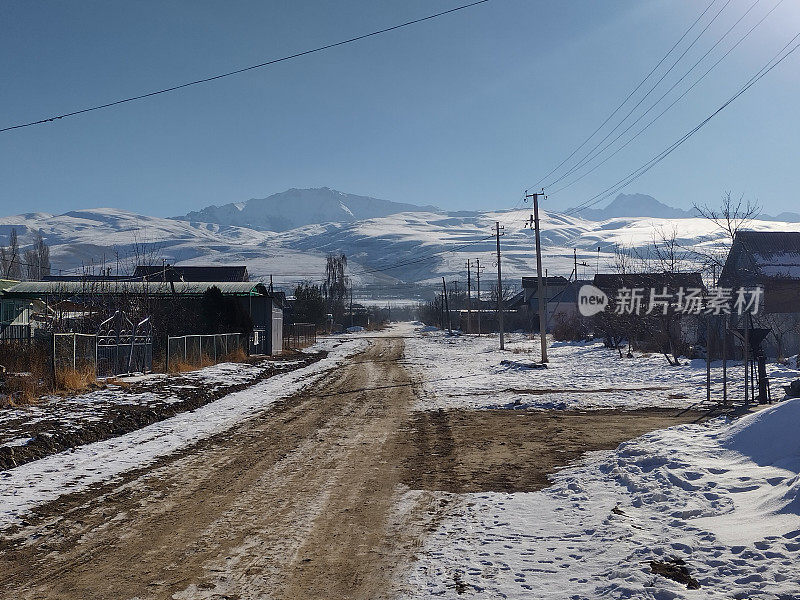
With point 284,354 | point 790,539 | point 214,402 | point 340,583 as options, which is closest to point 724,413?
point 790,539

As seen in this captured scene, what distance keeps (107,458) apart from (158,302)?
24.7 metres

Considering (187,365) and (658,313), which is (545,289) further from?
(187,365)

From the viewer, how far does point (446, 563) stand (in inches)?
233

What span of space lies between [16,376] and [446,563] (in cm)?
1511

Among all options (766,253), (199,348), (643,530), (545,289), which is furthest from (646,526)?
(545,289)

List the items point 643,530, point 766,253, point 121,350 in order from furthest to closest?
point 766,253, point 121,350, point 643,530

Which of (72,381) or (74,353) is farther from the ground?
(74,353)

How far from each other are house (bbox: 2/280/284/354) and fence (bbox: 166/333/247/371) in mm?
2493

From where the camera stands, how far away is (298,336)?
58.3m

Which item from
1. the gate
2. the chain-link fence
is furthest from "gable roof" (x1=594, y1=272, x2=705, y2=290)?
the chain-link fence

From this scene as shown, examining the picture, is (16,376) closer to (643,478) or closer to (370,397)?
(370,397)

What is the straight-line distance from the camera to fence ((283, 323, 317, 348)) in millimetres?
54266

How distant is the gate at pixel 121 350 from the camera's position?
22948 mm

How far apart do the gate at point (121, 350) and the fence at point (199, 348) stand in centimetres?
95
